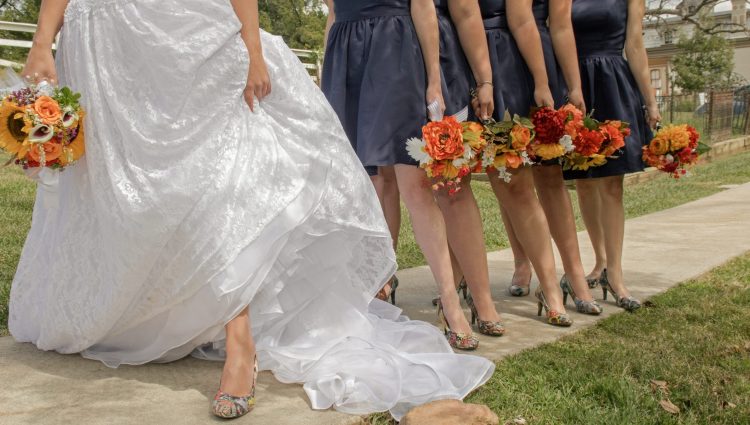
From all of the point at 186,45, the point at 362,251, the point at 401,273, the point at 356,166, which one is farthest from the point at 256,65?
the point at 401,273

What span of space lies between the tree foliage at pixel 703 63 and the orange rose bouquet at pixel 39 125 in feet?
136

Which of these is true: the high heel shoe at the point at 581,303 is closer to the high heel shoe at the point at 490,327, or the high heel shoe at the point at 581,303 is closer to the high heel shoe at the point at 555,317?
the high heel shoe at the point at 555,317

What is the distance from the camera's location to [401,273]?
19.0ft

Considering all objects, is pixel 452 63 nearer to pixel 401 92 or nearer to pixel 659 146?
pixel 401 92

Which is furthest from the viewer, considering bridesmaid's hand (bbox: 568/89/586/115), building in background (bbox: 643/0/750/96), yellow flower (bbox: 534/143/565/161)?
building in background (bbox: 643/0/750/96)

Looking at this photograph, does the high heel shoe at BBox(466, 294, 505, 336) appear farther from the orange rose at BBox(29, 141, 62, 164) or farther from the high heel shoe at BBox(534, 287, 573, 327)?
the orange rose at BBox(29, 141, 62, 164)

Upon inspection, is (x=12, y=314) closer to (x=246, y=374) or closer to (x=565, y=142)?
(x=246, y=374)

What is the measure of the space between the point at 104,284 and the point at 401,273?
287 cm

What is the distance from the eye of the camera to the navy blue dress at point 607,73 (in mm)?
4723

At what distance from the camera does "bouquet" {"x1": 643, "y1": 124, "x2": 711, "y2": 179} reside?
188 inches

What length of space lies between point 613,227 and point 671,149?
1.80 ft

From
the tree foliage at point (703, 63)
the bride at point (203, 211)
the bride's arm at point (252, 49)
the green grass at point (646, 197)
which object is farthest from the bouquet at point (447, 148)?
the tree foliage at point (703, 63)

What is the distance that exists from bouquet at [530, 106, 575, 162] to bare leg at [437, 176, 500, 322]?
408 millimetres

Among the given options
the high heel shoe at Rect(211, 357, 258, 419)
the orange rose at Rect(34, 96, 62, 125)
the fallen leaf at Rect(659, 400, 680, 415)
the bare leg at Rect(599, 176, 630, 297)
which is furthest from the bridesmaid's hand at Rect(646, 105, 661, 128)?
the orange rose at Rect(34, 96, 62, 125)
